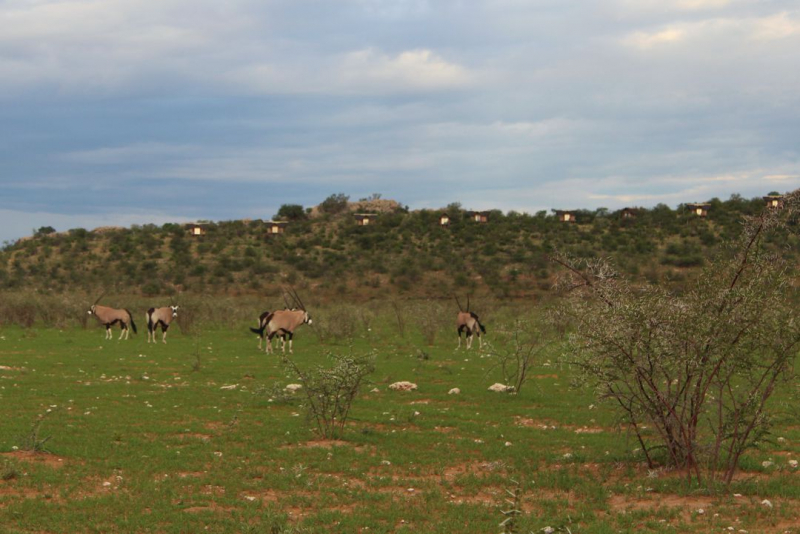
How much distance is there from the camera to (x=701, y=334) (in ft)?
31.4

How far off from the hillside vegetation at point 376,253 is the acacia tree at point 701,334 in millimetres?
45642

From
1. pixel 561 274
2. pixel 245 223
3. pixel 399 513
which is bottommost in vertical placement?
pixel 399 513

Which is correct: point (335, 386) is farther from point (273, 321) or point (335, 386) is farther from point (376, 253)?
point (376, 253)

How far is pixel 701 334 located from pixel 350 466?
16.7 feet

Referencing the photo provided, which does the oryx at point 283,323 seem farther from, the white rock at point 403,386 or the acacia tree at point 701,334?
the acacia tree at point 701,334

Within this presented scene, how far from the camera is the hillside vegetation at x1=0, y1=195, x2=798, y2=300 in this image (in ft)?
203

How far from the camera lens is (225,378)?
2042cm

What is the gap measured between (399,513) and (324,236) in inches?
2714

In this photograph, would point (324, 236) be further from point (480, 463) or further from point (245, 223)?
point (480, 463)

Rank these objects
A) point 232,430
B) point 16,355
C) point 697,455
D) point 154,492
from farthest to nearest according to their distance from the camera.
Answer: point 16,355, point 232,430, point 697,455, point 154,492

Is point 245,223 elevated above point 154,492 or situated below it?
above

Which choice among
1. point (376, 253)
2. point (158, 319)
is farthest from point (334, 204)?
point (158, 319)

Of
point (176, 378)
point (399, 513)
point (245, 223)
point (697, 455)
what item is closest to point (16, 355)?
point (176, 378)

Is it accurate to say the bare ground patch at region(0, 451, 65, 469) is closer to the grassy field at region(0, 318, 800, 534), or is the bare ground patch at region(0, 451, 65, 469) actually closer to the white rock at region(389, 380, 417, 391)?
the grassy field at region(0, 318, 800, 534)
